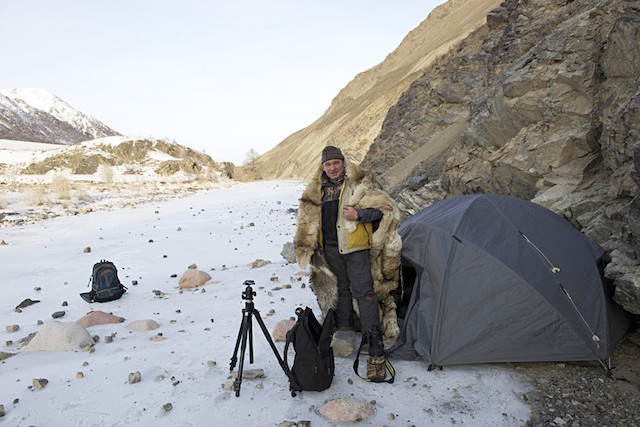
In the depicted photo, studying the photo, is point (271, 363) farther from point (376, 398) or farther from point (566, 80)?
point (566, 80)

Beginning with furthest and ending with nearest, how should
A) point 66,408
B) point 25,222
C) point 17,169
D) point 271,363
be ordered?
point 17,169 < point 25,222 < point 271,363 < point 66,408

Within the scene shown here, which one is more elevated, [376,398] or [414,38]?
[414,38]

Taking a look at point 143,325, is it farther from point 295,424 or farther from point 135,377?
point 295,424

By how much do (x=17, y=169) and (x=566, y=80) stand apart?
5173cm

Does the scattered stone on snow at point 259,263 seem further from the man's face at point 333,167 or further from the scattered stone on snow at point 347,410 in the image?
the scattered stone on snow at point 347,410

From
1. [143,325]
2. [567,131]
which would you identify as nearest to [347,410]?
[143,325]

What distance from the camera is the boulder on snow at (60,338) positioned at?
4207 millimetres

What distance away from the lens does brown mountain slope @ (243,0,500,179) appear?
40.7 metres

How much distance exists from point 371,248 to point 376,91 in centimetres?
5132

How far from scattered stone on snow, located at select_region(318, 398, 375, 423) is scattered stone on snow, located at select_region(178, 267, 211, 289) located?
4063mm

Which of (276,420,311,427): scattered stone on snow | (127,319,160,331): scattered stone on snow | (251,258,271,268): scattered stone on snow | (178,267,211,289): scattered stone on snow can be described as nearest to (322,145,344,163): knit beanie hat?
(276,420,311,427): scattered stone on snow

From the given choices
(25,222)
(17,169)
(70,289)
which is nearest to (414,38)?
(17,169)

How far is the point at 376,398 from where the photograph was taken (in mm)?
3301

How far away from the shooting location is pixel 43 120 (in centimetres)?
11456
